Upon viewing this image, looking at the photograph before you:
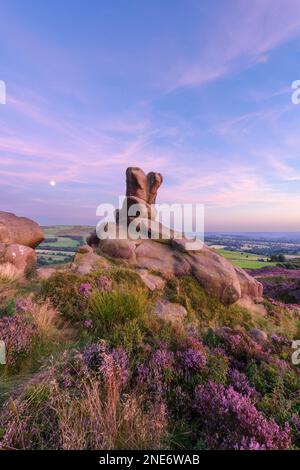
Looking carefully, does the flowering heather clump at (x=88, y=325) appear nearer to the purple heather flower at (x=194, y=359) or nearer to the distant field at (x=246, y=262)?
the purple heather flower at (x=194, y=359)

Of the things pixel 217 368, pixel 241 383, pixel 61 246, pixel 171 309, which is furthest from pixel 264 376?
pixel 61 246

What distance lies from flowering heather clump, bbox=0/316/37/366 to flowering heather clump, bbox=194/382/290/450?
12.8ft

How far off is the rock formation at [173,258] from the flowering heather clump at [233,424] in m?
9.63

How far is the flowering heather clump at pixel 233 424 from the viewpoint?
322 cm

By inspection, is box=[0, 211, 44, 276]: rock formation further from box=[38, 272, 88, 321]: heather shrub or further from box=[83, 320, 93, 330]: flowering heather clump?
box=[83, 320, 93, 330]: flowering heather clump

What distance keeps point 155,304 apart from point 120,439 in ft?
25.7

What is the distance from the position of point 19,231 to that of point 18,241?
61 cm

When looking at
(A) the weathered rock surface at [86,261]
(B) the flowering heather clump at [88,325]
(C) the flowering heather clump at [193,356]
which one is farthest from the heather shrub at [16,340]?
(A) the weathered rock surface at [86,261]

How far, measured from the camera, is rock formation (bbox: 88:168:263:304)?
1403 cm

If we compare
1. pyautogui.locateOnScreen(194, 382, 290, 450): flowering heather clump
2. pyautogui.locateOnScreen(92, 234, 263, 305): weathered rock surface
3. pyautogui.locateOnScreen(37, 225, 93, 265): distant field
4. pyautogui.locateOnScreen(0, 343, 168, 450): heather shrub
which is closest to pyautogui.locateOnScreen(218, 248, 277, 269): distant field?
pyautogui.locateOnScreen(37, 225, 93, 265): distant field

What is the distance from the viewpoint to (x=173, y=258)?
49.7ft

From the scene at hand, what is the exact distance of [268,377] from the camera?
4.88 meters

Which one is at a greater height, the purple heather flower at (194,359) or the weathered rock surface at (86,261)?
the weathered rock surface at (86,261)

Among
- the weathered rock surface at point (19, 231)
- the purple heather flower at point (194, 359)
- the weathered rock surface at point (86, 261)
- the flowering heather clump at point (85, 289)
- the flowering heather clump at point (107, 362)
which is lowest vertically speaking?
the purple heather flower at point (194, 359)
